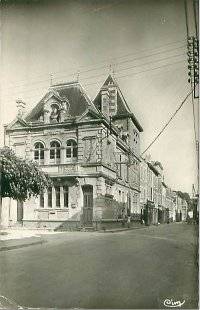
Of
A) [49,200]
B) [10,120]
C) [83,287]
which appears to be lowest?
[83,287]

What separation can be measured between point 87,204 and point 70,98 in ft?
4.08

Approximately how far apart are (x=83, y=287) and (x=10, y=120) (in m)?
2.06

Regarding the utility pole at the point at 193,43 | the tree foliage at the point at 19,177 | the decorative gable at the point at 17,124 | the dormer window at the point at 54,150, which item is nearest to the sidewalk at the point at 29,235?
the tree foliage at the point at 19,177

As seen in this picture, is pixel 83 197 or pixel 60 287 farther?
pixel 83 197

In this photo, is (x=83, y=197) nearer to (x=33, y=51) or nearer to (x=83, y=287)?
(x=83, y=287)

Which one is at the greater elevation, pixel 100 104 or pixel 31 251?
pixel 100 104

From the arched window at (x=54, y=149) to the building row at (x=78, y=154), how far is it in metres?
0.01

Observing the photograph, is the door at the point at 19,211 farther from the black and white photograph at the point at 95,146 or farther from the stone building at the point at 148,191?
the stone building at the point at 148,191

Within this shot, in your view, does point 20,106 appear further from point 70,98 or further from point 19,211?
point 19,211

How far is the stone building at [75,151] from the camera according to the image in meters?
4.60

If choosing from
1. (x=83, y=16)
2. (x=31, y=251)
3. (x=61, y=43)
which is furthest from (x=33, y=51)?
(x=31, y=251)

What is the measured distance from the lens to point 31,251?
508 centimetres

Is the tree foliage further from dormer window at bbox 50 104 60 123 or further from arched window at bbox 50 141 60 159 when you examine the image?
dormer window at bbox 50 104 60 123

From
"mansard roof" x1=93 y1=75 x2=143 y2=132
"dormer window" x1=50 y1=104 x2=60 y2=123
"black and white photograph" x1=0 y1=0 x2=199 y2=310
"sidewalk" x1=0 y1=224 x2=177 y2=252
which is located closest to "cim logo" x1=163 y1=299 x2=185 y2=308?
"black and white photograph" x1=0 y1=0 x2=199 y2=310
